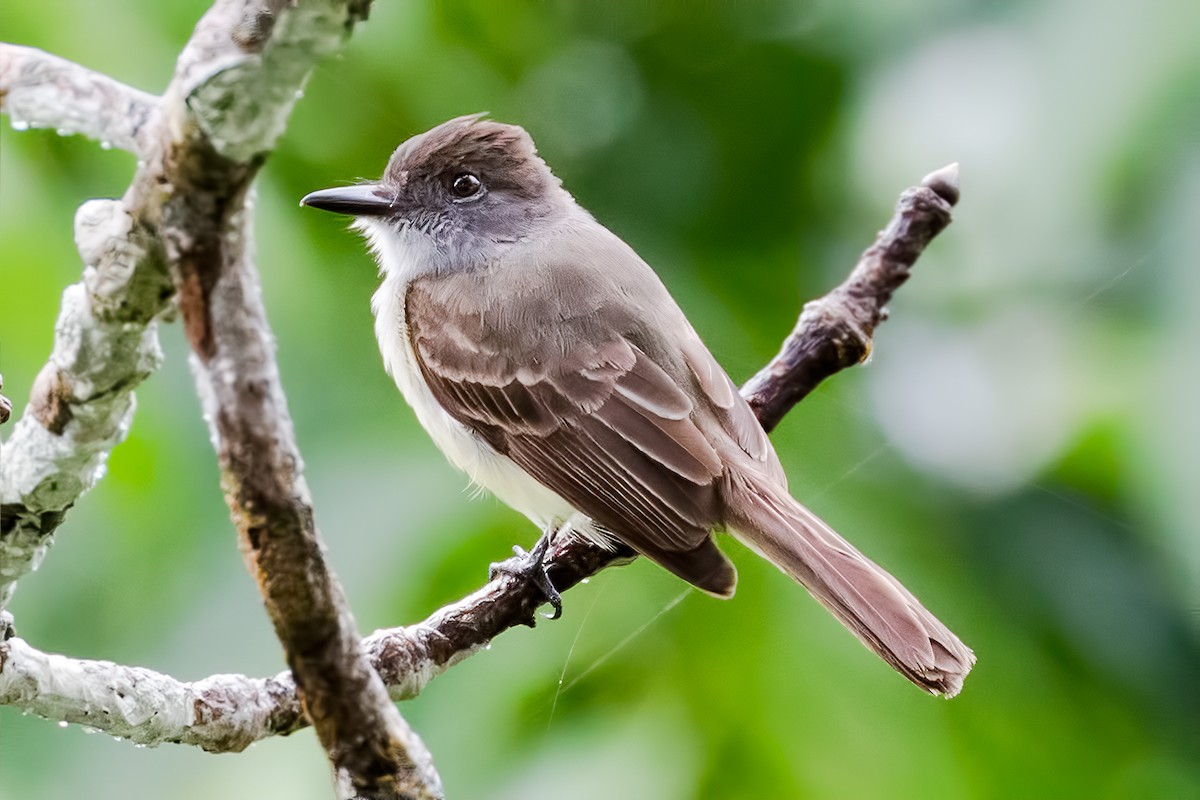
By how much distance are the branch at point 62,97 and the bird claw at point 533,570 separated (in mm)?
1082

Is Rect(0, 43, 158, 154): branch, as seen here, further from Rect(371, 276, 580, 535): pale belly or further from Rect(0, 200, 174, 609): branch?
Rect(371, 276, 580, 535): pale belly

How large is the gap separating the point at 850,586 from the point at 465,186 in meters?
1.02

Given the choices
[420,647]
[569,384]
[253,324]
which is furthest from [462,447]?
[253,324]

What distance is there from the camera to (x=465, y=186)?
86.4 inches

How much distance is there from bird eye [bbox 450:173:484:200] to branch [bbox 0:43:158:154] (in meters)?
1.28

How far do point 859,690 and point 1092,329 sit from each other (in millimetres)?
818

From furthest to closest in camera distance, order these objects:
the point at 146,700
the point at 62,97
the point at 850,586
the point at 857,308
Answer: the point at 857,308 < the point at 850,586 < the point at 146,700 < the point at 62,97

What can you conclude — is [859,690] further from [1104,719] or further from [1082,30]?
[1082,30]

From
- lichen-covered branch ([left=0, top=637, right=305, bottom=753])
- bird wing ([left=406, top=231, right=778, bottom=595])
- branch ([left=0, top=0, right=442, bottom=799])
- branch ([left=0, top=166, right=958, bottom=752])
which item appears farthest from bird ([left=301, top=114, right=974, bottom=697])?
branch ([left=0, top=0, right=442, bottom=799])

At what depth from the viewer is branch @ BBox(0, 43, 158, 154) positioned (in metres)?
0.86

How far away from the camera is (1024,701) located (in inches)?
85.0

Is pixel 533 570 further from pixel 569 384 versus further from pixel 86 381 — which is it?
pixel 86 381

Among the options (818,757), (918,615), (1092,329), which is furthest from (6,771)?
(1092,329)

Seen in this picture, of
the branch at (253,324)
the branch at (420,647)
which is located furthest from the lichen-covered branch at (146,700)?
the branch at (253,324)
